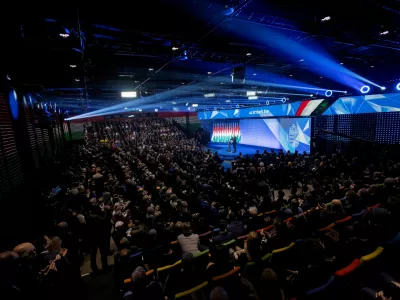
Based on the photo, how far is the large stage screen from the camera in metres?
16.2

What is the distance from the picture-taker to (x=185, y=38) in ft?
19.8

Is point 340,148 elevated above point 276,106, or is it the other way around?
point 276,106

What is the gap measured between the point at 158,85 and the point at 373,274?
36.9 feet

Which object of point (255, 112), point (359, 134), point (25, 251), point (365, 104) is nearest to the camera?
point (25, 251)

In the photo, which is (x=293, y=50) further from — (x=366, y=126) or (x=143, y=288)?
(x=366, y=126)

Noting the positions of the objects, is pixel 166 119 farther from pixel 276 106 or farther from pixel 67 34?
pixel 67 34

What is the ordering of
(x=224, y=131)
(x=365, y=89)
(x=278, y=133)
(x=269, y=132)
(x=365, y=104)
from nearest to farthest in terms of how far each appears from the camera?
(x=365, y=89) → (x=365, y=104) → (x=278, y=133) → (x=269, y=132) → (x=224, y=131)

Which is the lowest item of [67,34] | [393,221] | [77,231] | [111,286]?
[111,286]

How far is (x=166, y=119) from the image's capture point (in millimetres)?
32062

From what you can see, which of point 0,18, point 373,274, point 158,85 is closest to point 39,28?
point 0,18

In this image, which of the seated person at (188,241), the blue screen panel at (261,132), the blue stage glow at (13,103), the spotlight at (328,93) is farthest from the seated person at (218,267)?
the blue screen panel at (261,132)

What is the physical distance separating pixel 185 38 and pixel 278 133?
1530 cm

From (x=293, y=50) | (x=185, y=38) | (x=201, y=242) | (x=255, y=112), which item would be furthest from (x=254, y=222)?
(x=255, y=112)

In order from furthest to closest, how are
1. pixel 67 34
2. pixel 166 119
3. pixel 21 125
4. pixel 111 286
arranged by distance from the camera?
1. pixel 166 119
2. pixel 21 125
3. pixel 67 34
4. pixel 111 286
